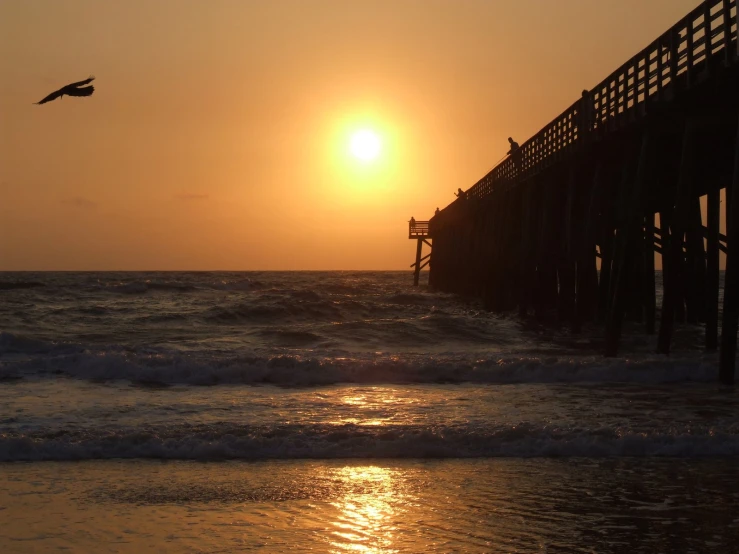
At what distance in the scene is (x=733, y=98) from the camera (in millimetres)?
12062

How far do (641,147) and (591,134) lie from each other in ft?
6.56

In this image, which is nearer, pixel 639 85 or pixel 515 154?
pixel 639 85

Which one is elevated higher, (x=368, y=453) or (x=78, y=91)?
(x=78, y=91)

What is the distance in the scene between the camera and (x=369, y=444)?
845cm

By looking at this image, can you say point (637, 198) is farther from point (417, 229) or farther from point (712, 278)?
point (417, 229)

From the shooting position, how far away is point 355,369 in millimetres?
14133

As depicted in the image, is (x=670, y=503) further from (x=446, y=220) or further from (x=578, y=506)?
(x=446, y=220)

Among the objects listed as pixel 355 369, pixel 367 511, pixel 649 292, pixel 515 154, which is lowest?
pixel 367 511

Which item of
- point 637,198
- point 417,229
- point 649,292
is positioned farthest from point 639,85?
point 417,229

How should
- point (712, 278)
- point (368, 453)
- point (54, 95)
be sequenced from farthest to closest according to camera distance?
1. point (712, 278)
2. point (54, 95)
3. point (368, 453)

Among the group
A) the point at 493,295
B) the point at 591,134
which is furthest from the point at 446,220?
the point at 591,134

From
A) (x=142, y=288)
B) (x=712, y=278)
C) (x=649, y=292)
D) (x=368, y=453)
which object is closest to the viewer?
(x=368, y=453)

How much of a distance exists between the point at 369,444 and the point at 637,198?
24.7ft

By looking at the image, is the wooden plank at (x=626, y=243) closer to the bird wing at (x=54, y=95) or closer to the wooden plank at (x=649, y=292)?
the wooden plank at (x=649, y=292)
